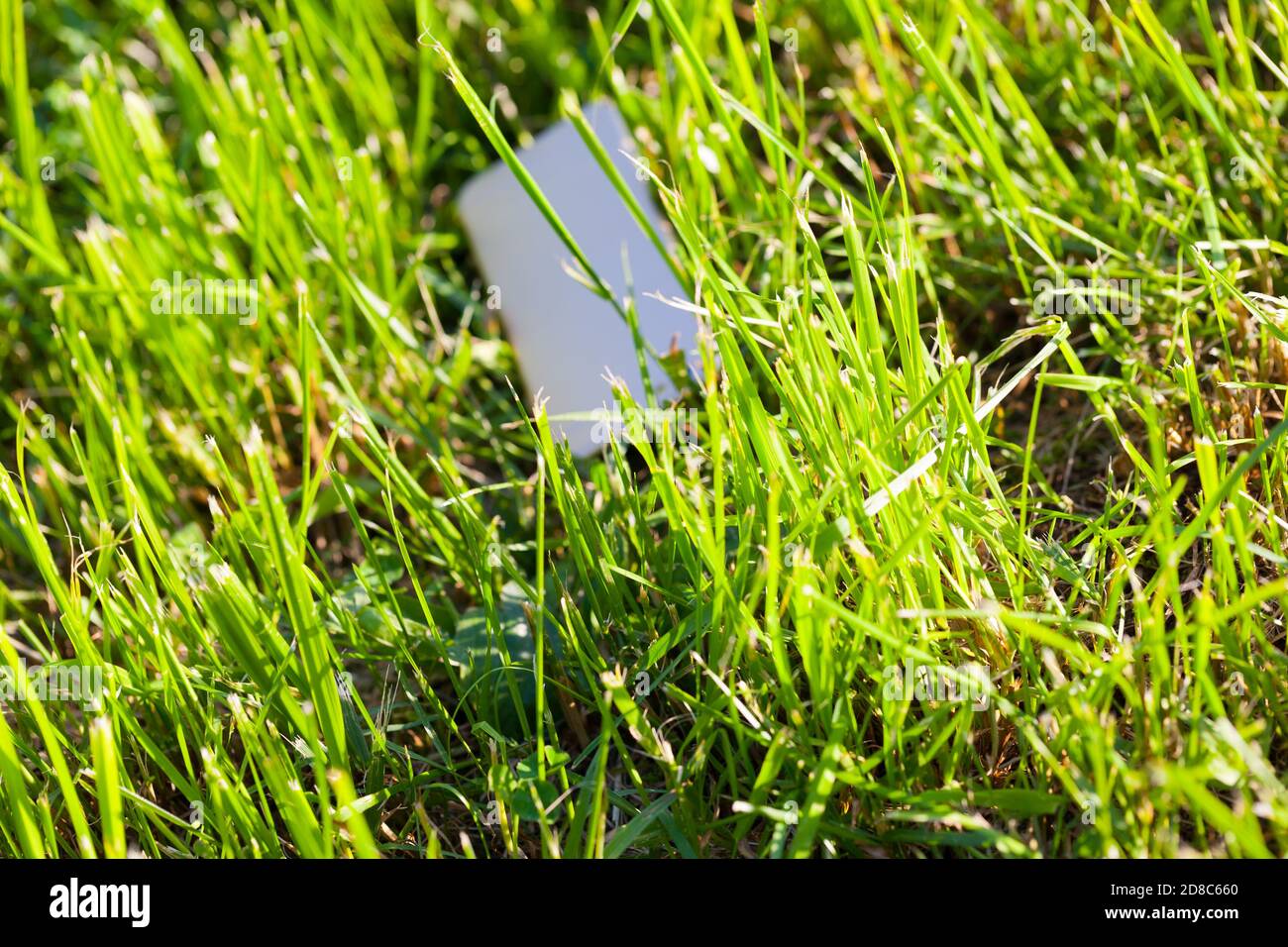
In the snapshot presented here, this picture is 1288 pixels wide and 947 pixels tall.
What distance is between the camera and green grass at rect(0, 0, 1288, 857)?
1.11 m

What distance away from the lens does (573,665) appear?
4.59 ft

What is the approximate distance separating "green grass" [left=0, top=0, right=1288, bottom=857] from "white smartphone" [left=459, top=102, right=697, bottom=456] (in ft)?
0.23

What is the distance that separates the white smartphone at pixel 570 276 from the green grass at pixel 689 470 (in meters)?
0.07

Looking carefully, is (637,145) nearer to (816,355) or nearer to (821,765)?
(816,355)

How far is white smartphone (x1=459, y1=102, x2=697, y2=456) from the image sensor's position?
Result: 1.76 meters

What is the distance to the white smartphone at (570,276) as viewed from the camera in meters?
1.76

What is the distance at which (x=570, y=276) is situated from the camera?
1.79m

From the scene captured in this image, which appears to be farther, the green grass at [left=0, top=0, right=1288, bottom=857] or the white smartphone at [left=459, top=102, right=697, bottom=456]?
the white smartphone at [left=459, top=102, right=697, bottom=456]

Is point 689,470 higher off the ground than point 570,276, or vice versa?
point 570,276

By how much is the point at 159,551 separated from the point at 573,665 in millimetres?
529

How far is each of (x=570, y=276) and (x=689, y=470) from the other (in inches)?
26.9

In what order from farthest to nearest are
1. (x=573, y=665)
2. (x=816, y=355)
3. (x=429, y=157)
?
1. (x=429, y=157)
2. (x=573, y=665)
3. (x=816, y=355)

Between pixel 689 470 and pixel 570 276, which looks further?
pixel 570 276

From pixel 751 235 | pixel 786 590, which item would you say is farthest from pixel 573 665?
pixel 751 235
